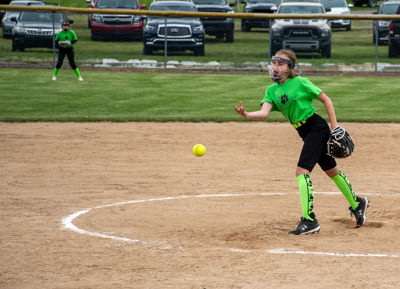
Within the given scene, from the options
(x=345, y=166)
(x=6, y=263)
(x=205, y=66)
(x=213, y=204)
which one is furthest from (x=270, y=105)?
(x=205, y=66)

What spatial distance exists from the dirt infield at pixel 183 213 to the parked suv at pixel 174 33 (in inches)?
419

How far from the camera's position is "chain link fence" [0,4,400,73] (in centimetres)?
2481

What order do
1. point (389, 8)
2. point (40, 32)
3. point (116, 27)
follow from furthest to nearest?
point (389, 8) → point (116, 27) → point (40, 32)

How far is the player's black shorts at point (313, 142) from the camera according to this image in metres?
7.65

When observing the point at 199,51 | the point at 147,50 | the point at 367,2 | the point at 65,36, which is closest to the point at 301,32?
the point at 199,51

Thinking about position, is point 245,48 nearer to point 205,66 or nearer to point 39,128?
point 205,66

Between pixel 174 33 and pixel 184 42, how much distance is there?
1.56 ft

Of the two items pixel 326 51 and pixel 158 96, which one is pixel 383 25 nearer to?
pixel 326 51

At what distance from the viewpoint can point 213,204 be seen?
9164mm

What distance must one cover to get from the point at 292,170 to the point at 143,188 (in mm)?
2629

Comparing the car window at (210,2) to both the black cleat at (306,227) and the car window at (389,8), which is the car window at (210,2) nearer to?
the car window at (389,8)

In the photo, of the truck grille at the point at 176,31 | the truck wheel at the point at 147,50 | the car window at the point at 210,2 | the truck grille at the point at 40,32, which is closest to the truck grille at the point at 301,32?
the truck grille at the point at 176,31

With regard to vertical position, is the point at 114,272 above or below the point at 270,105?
below

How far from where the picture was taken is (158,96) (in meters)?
19.9
